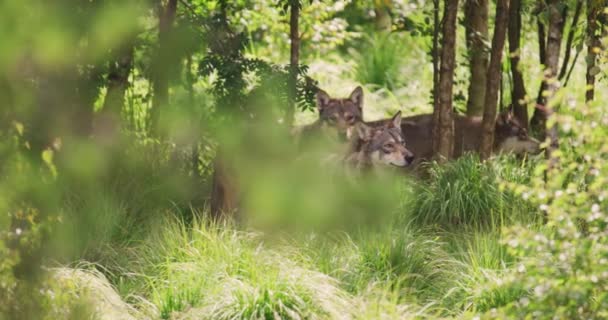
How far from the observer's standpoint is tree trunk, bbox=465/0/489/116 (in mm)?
11500

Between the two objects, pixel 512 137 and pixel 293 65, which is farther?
pixel 512 137

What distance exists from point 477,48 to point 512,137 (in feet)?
3.20

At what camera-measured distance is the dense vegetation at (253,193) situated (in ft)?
18.6

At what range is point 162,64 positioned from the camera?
9.57 m

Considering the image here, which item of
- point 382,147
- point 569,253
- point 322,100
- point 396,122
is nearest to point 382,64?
point 322,100

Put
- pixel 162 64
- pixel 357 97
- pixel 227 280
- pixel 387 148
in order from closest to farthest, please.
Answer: pixel 227 280 → pixel 162 64 → pixel 387 148 → pixel 357 97

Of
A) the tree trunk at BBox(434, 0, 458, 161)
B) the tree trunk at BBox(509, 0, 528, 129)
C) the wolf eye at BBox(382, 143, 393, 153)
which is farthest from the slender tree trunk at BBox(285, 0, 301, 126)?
the tree trunk at BBox(509, 0, 528, 129)

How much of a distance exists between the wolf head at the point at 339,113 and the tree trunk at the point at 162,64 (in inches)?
69.9

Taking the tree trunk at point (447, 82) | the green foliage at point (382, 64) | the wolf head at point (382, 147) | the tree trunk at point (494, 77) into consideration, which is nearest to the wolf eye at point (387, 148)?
the wolf head at point (382, 147)

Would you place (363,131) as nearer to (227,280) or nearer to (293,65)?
(293,65)

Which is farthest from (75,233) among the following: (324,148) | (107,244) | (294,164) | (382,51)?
(382,51)

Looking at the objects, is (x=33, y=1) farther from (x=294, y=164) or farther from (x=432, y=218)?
(x=432, y=218)

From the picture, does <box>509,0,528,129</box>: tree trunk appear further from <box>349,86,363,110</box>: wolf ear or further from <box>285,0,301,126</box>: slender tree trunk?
<box>285,0,301,126</box>: slender tree trunk

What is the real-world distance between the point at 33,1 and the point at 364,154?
5450 millimetres
